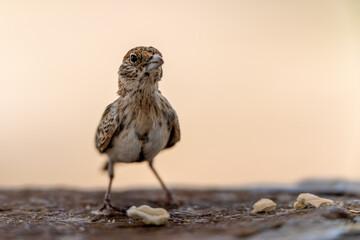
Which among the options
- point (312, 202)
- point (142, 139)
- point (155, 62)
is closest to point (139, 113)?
point (142, 139)

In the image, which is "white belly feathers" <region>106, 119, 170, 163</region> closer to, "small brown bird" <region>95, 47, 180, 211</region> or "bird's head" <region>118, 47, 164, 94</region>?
"small brown bird" <region>95, 47, 180, 211</region>

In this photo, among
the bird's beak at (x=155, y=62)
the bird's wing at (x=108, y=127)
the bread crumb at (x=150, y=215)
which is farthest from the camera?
the bird's wing at (x=108, y=127)

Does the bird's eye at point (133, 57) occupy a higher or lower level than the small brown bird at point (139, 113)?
higher

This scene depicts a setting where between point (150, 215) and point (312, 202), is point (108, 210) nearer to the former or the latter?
point (150, 215)

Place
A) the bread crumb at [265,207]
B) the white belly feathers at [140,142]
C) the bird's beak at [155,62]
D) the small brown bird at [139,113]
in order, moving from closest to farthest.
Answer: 1. the bread crumb at [265,207]
2. the bird's beak at [155,62]
3. the small brown bird at [139,113]
4. the white belly feathers at [140,142]

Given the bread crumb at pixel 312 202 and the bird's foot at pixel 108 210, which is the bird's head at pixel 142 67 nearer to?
the bird's foot at pixel 108 210

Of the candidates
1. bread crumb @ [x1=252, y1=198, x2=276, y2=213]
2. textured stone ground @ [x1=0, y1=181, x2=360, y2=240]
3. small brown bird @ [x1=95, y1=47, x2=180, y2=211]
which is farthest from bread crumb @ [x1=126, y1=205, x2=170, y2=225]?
small brown bird @ [x1=95, y1=47, x2=180, y2=211]

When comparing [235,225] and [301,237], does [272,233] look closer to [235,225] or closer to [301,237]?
[301,237]

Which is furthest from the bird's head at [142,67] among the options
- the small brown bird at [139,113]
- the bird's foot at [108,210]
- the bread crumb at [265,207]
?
the bread crumb at [265,207]
